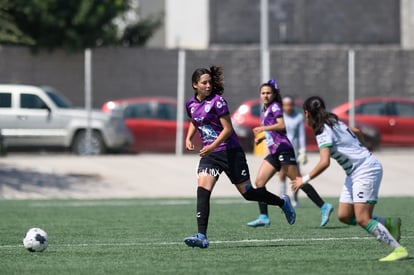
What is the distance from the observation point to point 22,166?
1050 inches

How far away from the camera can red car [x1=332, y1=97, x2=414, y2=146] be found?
99.6ft

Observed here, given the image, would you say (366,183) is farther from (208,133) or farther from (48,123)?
(48,123)

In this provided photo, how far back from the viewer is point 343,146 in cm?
1095

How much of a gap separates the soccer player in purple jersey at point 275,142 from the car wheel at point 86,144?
1272 centimetres

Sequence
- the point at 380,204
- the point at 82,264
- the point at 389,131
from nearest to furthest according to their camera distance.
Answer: the point at 82,264
the point at 380,204
the point at 389,131

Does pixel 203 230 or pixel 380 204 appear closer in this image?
pixel 203 230

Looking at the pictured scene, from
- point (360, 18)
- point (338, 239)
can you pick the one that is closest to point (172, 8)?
point (360, 18)

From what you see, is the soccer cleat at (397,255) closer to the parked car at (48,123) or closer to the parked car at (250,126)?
the parked car at (48,123)

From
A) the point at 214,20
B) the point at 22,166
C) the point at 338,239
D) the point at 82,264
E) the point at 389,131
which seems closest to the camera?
the point at 82,264

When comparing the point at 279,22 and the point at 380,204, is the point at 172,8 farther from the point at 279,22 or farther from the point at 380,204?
the point at 380,204

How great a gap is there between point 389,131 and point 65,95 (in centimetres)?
854

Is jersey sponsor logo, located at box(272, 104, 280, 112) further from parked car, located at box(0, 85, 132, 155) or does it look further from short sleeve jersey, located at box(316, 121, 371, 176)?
parked car, located at box(0, 85, 132, 155)

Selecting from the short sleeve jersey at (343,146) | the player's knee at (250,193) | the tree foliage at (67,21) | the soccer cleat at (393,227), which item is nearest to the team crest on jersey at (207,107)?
the player's knee at (250,193)

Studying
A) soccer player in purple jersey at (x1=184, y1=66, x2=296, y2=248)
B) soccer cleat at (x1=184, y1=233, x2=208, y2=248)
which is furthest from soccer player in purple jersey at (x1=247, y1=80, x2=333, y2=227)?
soccer cleat at (x1=184, y1=233, x2=208, y2=248)
